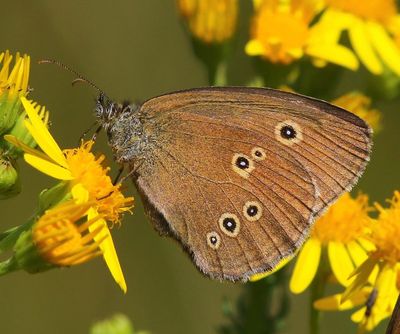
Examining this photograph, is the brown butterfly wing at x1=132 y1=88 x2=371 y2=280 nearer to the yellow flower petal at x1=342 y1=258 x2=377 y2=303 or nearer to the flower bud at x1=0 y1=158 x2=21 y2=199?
the yellow flower petal at x1=342 y1=258 x2=377 y2=303

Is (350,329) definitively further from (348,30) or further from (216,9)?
(216,9)

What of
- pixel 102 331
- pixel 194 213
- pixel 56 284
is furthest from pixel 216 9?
pixel 56 284

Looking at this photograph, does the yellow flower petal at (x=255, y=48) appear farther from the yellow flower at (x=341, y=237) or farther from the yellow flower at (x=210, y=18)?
the yellow flower at (x=341, y=237)

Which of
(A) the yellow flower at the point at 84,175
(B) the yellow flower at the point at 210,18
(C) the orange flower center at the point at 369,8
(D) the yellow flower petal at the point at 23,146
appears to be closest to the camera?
(D) the yellow flower petal at the point at 23,146

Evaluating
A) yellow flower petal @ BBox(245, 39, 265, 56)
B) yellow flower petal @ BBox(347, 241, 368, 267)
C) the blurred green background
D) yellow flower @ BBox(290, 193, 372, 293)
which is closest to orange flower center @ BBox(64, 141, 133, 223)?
yellow flower @ BBox(290, 193, 372, 293)

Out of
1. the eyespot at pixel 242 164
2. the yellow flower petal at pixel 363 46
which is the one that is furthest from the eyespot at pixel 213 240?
the yellow flower petal at pixel 363 46

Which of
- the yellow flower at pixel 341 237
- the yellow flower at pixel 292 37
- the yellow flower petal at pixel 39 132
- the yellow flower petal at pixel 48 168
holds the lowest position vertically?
the yellow flower at pixel 341 237
